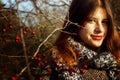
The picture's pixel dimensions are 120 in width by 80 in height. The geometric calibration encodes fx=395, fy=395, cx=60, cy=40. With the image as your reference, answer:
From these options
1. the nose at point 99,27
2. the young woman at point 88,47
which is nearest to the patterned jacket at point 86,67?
the young woman at point 88,47

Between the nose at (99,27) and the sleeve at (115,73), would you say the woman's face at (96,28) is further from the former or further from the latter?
the sleeve at (115,73)

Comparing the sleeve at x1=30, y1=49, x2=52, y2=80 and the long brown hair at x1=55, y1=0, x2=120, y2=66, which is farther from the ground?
the long brown hair at x1=55, y1=0, x2=120, y2=66

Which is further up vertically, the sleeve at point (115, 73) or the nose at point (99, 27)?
the nose at point (99, 27)

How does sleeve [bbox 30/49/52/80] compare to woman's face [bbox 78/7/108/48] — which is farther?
sleeve [bbox 30/49/52/80]

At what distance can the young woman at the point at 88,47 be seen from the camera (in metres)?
2.48

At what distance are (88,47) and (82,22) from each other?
0.56ft

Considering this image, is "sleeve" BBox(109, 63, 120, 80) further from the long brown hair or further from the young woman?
the long brown hair

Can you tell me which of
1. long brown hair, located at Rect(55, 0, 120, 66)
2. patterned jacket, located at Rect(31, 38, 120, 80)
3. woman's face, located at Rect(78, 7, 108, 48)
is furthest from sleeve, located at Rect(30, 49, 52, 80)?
woman's face, located at Rect(78, 7, 108, 48)

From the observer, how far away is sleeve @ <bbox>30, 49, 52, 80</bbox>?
8.68 ft

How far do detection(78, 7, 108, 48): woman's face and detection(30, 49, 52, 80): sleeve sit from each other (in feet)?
1.02

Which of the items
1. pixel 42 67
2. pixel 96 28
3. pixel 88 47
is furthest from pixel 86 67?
pixel 42 67

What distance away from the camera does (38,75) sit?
9.31ft

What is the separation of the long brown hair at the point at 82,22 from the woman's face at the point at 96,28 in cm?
3

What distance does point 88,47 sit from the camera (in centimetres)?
258
